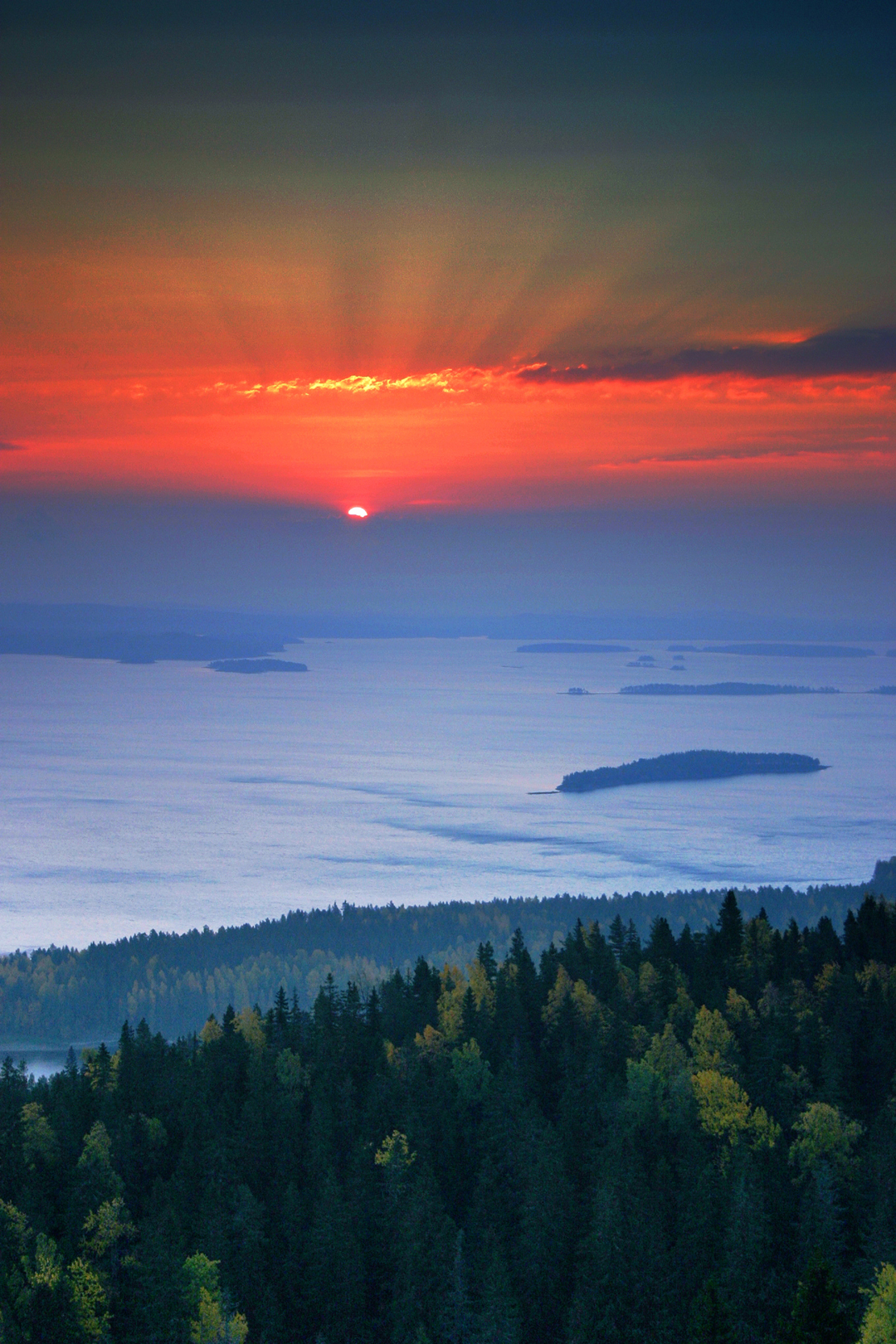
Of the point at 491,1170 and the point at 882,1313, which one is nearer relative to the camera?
the point at 882,1313

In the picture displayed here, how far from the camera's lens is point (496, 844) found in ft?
518

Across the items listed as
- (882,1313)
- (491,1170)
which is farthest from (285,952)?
(882,1313)

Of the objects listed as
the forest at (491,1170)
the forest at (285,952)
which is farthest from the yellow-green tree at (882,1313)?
the forest at (285,952)

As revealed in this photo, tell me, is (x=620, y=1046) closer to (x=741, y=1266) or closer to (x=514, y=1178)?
(x=514, y=1178)

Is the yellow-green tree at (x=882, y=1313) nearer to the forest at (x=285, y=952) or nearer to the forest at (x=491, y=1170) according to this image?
the forest at (x=491, y=1170)

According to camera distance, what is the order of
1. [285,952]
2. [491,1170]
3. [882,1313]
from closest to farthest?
[882,1313] < [491,1170] < [285,952]

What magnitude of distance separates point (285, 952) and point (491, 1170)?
7046cm

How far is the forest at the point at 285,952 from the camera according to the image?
9494cm

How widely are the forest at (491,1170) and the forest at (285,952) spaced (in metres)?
42.0

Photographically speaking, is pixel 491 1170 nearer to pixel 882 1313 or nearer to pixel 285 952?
pixel 882 1313

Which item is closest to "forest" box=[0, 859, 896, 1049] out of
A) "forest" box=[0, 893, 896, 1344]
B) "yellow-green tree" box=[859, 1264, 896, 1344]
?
"forest" box=[0, 893, 896, 1344]

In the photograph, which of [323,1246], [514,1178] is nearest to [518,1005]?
[514,1178]

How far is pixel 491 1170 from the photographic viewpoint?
39.4 metres

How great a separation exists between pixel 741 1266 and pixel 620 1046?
14.0m
